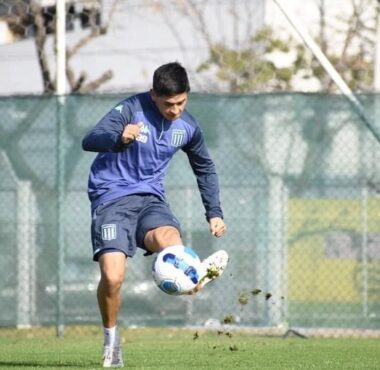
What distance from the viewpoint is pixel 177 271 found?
769cm

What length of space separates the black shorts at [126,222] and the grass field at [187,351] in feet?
2.48

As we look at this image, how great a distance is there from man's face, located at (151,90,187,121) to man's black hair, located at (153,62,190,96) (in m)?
0.03

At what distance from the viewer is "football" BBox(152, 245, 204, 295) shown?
7.68 meters

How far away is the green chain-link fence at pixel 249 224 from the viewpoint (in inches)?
501

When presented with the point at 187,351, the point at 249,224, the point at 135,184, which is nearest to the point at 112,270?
the point at 135,184

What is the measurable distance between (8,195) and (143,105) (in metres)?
4.95

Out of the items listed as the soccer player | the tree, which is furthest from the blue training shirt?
the tree

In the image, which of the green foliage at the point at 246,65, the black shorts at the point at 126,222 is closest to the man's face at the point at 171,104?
the black shorts at the point at 126,222

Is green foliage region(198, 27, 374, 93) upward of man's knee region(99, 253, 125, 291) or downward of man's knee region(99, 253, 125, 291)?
upward

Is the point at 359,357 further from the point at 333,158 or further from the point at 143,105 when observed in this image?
the point at 333,158

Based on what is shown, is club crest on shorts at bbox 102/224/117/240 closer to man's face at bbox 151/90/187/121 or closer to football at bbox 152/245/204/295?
football at bbox 152/245/204/295

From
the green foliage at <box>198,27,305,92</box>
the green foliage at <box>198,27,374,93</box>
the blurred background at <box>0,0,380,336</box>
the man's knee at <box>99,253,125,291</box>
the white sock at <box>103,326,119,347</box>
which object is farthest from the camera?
the green foliage at <box>198,27,374,93</box>

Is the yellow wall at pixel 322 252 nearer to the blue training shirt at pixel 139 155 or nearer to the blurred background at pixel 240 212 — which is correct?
the blurred background at pixel 240 212

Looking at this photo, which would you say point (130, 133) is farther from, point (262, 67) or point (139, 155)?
point (262, 67)
